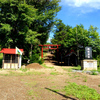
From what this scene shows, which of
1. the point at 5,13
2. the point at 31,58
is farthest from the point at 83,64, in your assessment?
the point at 5,13

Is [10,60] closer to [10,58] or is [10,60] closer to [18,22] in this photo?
[10,58]

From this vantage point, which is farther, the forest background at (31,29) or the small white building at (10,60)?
the forest background at (31,29)

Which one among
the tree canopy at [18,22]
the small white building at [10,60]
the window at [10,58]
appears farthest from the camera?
the tree canopy at [18,22]

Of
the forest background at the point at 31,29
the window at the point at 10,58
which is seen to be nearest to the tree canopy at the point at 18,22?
the forest background at the point at 31,29

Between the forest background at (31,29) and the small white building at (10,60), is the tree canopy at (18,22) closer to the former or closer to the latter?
the forest background at (31,29)

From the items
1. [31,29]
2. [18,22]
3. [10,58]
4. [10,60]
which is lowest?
[10,60]

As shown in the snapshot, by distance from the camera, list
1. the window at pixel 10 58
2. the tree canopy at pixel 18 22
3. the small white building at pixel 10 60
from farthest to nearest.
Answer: the tree canopy at pixel 18 22, the window at pixel 10 58, the small white building at pixel 10 60

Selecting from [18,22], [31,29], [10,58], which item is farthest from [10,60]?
[31,29]

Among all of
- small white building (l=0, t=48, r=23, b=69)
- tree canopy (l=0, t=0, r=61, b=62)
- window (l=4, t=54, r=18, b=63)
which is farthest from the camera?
tree canopy (l=0, t=0, r=61, b=62)

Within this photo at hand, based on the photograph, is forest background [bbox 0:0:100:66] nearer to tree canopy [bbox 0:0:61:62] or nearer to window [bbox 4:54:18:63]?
tree canopy [bbox 0:0:61:62]

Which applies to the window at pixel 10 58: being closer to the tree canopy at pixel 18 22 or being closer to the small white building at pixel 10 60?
the small white building at pixel 10 60

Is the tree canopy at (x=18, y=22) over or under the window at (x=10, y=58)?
over

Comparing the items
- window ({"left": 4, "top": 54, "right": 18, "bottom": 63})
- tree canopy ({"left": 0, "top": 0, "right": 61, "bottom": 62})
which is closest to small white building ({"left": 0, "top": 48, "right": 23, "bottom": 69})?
window ({"left": 4, "top": 54, "right": 18, "bottom": 63})

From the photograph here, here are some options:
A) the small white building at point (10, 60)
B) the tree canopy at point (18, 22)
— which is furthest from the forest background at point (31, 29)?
the small white building at point (10, 60)
